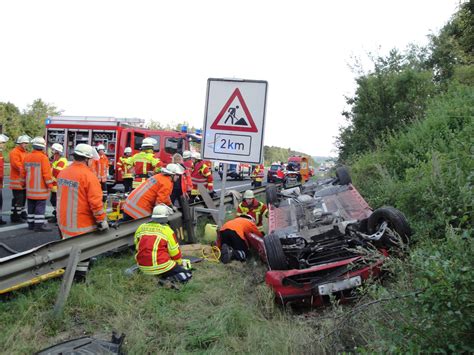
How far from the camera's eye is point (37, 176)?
7.75 meters

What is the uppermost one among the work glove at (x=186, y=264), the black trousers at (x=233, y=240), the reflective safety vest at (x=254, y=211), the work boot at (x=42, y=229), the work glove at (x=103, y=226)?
the work glove at (x=103, y=226)

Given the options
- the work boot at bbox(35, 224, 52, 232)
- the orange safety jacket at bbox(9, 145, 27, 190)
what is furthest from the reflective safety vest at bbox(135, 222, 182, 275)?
the orange safety jacket at bbox(9, 145, 27, 190)

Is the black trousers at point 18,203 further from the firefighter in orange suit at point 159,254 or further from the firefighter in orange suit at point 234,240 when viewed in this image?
the firefighter in orange suit at point 159,254

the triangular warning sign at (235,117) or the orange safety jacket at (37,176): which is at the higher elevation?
the triangular warning sign at (235,117)

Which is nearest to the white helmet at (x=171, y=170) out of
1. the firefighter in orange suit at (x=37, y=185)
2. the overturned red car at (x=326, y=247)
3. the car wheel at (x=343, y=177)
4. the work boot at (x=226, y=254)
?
the work boot at (x=226, y=254)

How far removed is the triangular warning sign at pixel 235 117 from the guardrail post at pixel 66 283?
8.71 feet

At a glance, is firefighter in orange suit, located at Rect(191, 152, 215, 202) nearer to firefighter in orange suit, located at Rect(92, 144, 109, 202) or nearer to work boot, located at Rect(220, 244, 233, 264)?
firefighter in orange suit, located at Rect(92, 144, 109, 202)

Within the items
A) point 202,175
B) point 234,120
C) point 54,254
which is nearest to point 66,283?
point 54,254

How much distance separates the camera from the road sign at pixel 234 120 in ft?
18.5

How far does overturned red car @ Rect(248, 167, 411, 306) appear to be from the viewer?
4.12 meters

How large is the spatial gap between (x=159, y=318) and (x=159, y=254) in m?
1.10

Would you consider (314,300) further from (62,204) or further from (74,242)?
(62,204)

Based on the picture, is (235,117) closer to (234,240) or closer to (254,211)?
(234,240)

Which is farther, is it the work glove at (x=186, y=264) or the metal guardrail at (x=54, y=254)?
the work glove at (x=186, y=264)
